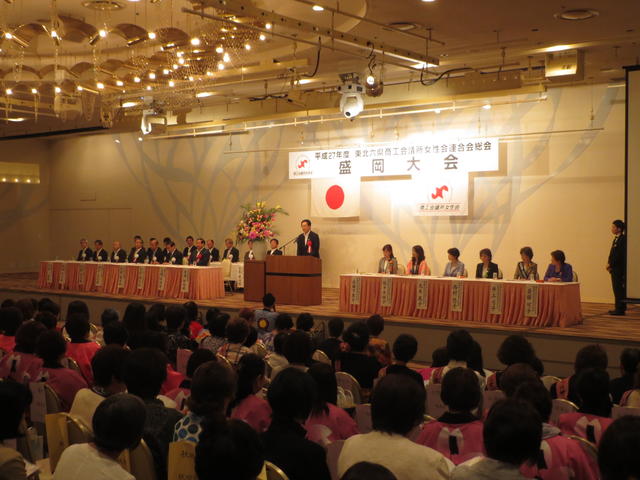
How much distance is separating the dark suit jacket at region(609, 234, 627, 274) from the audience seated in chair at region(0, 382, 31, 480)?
8789 millimetres

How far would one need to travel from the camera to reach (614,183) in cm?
1123

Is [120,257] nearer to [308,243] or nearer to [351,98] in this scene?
[308,243]

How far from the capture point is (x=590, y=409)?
3.22 meters

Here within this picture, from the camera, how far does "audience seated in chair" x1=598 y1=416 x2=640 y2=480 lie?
5.67 feet

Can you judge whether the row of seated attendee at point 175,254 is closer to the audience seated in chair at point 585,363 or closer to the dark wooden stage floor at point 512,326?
the dark wooden stage floor at point 512,326

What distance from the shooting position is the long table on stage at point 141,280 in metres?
12.0

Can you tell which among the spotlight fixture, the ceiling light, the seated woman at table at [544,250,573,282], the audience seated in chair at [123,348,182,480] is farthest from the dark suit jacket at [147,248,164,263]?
the audience seated in chair at [123,348,182,480]

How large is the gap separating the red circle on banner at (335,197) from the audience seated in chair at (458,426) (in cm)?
1067

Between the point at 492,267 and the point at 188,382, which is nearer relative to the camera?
the point at 188,382

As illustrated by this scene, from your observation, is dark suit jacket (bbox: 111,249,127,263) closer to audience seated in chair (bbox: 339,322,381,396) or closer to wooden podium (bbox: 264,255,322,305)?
wooden podium (bbox: 264,255,322,305)

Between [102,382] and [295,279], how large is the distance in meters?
7.64

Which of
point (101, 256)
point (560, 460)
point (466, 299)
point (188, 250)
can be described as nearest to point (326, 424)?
point (560, 460)

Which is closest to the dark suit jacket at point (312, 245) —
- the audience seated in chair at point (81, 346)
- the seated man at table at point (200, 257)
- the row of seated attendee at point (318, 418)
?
the seated man at table at point (200, 257)

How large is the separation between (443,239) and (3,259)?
12.4m
